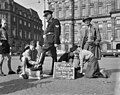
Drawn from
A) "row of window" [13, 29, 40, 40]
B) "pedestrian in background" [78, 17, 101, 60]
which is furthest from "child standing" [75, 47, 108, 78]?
"row of window" [13, 29, 40, 40]

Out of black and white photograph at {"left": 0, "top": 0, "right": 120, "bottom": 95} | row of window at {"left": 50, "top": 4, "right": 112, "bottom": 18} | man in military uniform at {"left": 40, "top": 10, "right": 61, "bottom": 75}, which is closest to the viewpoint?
black and white photograph at {"left": 0, "top": 0, "right": 120, "bottom": 95}

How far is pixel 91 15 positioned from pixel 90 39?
46.6 m

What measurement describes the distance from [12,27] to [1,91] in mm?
49151

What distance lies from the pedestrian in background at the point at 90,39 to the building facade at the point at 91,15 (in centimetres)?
3997

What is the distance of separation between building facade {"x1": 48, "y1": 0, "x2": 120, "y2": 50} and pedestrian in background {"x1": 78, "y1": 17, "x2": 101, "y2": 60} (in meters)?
40.0

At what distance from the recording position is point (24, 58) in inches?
253

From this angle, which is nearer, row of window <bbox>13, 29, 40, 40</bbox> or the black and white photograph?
the black and white photograph

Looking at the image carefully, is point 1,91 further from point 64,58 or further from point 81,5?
point 81,5

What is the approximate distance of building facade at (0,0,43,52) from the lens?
163 ft

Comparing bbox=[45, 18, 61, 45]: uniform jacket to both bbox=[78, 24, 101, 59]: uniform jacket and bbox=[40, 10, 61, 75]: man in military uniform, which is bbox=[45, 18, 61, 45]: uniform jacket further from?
bbox=[78, 24, 101, 59]: uniform jacket

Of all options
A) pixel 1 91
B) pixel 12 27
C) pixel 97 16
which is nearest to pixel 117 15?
pixel 97 16

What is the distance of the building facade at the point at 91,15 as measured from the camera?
152 feet

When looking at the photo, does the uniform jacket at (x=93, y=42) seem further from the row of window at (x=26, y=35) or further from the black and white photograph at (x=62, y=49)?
the row of window at (x=26, y=35)

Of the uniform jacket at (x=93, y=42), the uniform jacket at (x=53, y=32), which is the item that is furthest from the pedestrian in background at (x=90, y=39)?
the uniform jacket at (x=53, y=32)
